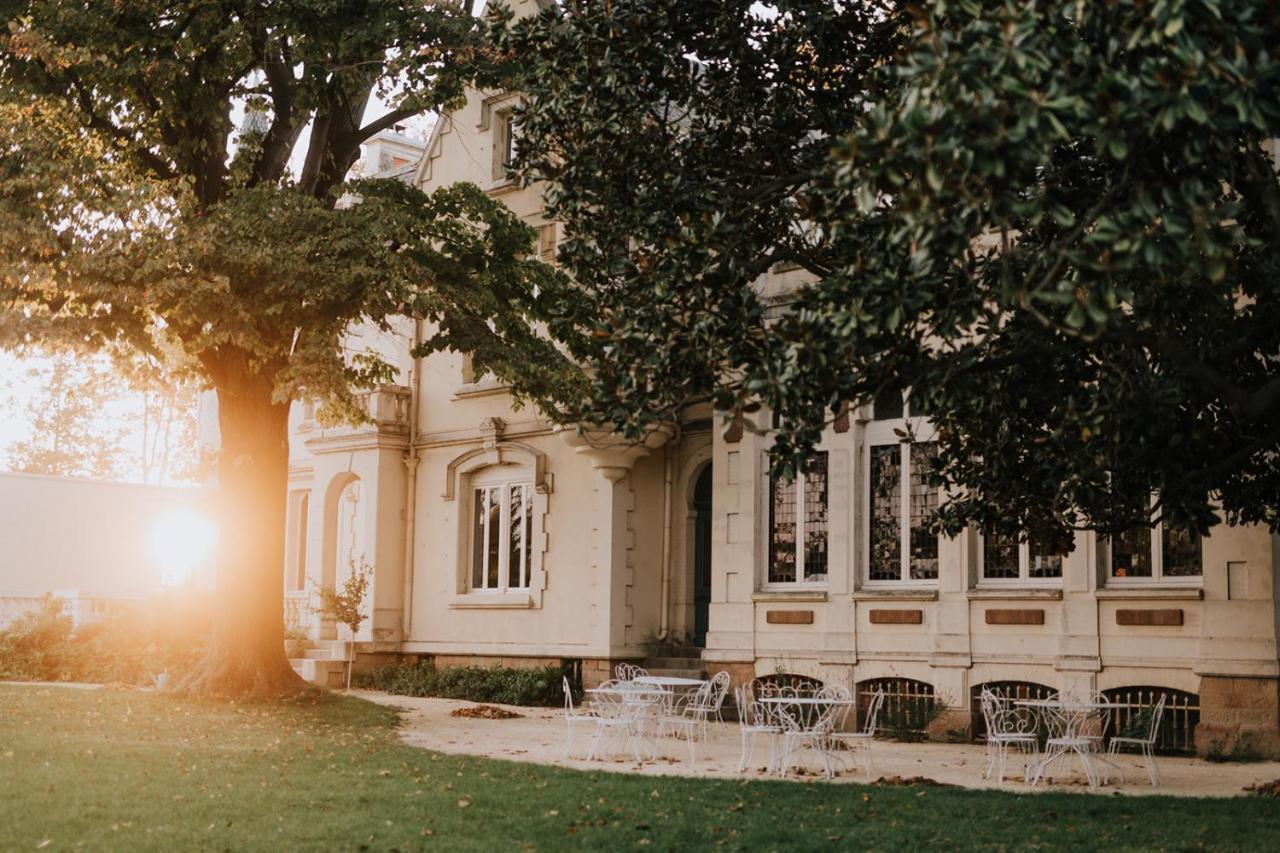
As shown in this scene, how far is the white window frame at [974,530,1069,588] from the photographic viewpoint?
18547 mm

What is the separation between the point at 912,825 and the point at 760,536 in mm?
10915

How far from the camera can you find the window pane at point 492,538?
26406 mm

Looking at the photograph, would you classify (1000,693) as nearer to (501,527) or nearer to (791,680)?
(791,680)

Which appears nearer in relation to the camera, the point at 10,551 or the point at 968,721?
the point at 968,721

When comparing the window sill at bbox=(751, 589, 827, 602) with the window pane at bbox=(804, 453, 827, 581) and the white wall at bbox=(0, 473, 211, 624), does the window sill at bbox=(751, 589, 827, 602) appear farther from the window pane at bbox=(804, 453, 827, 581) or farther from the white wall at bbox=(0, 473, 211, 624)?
the white wall at bbox=(0, 473, 211, 624)

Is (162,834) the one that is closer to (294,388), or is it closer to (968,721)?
(294,388)

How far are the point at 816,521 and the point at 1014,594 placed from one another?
11.8 feet

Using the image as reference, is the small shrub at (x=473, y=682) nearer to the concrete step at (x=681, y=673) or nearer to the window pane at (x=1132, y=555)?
the concrete step at (x=681, y=673)

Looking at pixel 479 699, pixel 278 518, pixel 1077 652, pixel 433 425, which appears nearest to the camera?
pixel 1077 652

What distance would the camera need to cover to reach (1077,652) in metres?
17.9

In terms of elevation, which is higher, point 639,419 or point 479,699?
point 639,419

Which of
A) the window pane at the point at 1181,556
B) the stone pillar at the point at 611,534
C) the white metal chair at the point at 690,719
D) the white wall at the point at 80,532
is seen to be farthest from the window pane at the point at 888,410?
the white wall at the point at 80,532

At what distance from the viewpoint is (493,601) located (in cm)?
2567

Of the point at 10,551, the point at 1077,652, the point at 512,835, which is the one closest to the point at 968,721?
the point at 1077,652
